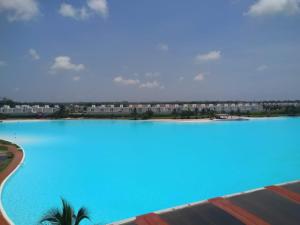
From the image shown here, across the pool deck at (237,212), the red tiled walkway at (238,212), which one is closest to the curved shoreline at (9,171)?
the pool deck at (237,212)

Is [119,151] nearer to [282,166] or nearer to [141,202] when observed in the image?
[141,202]

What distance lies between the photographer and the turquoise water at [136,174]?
9.91 meters

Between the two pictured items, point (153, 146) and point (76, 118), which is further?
point (76, 118)

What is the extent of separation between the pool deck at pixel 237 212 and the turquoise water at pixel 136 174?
2892 mm

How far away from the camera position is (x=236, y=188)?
38.0 ft

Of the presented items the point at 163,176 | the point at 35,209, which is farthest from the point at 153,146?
the point at 35,209

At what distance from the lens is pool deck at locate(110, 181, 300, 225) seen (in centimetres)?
618

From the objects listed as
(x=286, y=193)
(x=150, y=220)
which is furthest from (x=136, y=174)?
(x=286, y=193)

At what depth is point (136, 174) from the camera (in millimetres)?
13703

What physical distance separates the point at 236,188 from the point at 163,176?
12.1 ft

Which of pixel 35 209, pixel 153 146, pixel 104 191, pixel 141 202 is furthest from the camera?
pixel 153 146

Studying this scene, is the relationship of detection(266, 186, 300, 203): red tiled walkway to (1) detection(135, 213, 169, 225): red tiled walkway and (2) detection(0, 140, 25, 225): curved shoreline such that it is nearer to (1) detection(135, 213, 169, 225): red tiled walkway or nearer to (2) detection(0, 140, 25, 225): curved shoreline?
(1) detection(135, 213, 169, 225): red tiled walkway

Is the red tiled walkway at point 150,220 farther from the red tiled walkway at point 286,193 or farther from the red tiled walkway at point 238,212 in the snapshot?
the red tiled walkway at point 286,193

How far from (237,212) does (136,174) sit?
25.2 feet
